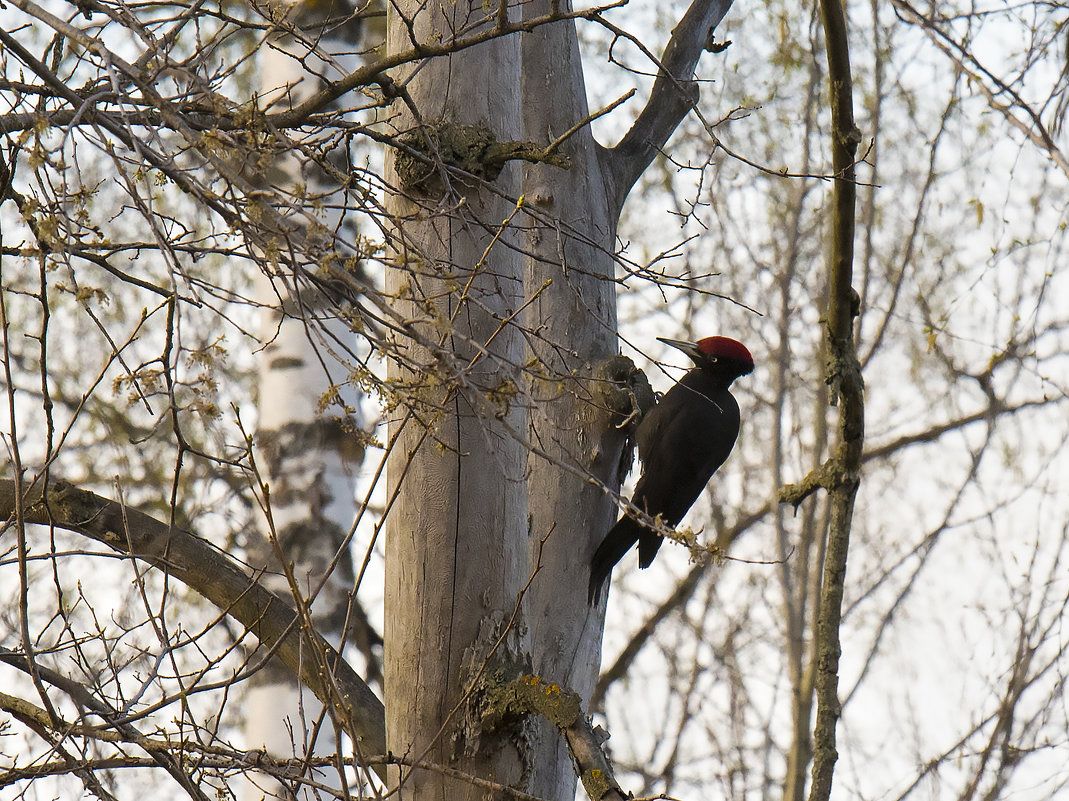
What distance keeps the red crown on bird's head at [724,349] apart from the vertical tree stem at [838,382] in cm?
133

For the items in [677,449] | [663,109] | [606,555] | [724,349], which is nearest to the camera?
[606,555]

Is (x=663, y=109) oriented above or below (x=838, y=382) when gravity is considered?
above

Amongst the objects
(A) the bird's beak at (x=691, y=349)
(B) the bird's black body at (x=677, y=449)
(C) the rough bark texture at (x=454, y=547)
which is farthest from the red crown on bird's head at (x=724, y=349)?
(C) the rough bark texture at (x=454, y=547)

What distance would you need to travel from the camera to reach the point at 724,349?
467cm

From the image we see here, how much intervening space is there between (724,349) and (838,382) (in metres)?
1.43

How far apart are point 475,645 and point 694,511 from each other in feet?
20.6

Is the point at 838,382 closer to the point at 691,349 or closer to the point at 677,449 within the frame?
the point at 677,449

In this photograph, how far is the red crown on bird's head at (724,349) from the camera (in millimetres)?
4672

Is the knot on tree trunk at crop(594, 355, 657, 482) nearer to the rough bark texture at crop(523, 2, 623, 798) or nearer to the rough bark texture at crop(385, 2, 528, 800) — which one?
the rough bark texture at crop(523, 2, 623, 798)

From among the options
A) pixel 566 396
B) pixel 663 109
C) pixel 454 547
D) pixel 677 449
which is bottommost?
pixel 454 547

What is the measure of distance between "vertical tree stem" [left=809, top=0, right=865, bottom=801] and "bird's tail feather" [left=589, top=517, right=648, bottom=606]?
0.66 m

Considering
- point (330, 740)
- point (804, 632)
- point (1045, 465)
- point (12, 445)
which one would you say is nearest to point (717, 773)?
point (804, 632)

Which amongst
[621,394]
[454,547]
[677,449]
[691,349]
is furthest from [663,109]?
[454,547]

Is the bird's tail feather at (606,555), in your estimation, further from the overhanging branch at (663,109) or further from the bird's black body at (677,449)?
the overhanging branch at (663,109)
